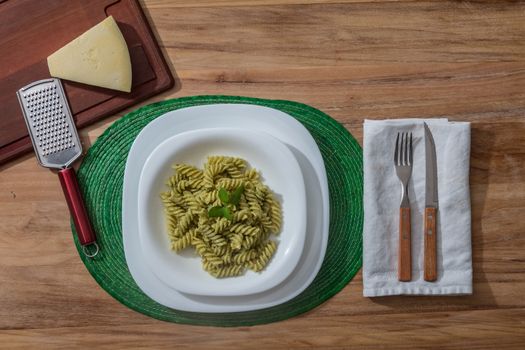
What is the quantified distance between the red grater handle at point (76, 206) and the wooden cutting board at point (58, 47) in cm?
12

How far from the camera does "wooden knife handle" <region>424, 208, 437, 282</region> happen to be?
1.35 metres

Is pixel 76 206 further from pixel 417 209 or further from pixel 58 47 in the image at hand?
pixel 417 209

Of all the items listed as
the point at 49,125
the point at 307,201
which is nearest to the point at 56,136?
the point at 49,125

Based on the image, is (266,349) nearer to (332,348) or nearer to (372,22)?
(332,348)

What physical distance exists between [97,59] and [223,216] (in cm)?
47

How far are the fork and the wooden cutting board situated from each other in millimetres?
550

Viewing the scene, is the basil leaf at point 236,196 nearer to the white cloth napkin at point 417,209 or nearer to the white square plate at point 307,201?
the white square plate at point 307,201

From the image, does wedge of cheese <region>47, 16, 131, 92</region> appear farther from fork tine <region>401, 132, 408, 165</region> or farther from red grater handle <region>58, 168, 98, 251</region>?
fork tine <region>401, 132, 408, 165</region>

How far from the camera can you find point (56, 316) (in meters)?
1.38

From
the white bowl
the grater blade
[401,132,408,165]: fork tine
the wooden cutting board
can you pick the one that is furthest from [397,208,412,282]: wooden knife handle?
the grater blade

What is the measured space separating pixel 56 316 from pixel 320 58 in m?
0.86

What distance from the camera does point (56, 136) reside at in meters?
1.35

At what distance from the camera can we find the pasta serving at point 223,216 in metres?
1.27

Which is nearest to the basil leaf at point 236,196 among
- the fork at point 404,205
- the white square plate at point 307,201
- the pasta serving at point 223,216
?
the pasta serving at point 223,216
